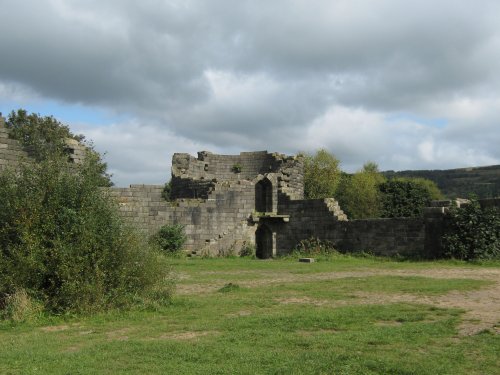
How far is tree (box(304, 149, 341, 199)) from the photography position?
5922 centimetres

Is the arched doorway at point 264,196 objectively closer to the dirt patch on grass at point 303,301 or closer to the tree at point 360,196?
the dirt patch on grass at point 303,301

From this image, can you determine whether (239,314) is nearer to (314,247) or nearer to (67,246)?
(67,246)

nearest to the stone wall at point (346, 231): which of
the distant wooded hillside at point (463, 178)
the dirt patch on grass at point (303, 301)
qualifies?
the dirt patch on grass at point (303, 301)

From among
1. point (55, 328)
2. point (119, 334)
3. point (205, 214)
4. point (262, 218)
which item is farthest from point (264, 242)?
point (119, 334)

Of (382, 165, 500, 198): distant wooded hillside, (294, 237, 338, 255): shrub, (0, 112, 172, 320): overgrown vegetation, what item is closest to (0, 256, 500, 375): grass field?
(0, 112, 172, 320): overgrown vegetation

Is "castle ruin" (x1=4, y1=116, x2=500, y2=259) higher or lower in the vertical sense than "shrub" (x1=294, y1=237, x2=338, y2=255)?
higher

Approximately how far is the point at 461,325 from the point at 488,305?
2.11 meters

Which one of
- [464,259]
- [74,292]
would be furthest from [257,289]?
[464,259]

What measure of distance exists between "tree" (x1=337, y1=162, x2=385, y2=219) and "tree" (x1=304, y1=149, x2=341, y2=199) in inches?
57.2

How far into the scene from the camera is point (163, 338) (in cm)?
762

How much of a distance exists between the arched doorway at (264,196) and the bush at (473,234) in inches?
385

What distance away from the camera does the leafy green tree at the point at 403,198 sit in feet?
184

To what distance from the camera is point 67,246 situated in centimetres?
971

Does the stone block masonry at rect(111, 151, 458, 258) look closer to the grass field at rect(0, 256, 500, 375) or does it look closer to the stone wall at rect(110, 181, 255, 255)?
the stone wall at rect(110, 181, 255, 255)
